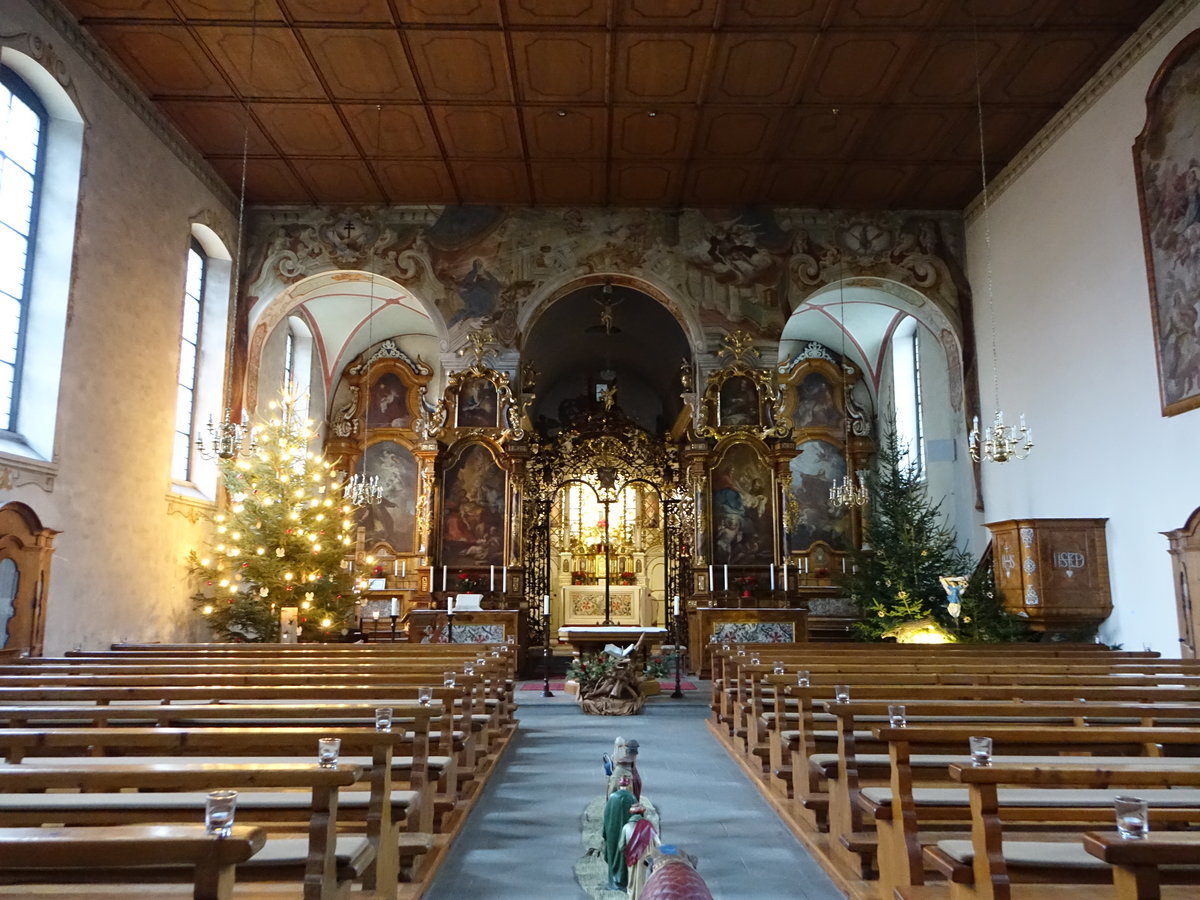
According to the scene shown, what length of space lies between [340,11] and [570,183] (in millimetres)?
4782

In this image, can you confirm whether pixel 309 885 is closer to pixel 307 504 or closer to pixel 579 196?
pixel 307 504

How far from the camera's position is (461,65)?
10.3 metres

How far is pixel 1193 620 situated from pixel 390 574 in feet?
45.3

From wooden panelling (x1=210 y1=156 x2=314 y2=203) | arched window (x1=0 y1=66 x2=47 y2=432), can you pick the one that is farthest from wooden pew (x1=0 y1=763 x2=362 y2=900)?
wooden panelling (x1=210 y1=156 x2=314 y2=203)

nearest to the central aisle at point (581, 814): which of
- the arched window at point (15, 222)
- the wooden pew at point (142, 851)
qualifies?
the wooden pew at point (142, 851)

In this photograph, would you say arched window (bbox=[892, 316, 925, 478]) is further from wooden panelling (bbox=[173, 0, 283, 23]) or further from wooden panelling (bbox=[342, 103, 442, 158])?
wooden panelling (bbox=[173, 0, 283, 23])

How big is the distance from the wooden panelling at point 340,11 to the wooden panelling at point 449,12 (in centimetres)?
23

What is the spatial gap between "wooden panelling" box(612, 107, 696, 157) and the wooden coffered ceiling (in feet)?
0.11

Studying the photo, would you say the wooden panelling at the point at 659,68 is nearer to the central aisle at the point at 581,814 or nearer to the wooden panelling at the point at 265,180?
the wooden panelling at the point at 265,180

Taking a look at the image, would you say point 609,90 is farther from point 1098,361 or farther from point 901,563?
point 901,563

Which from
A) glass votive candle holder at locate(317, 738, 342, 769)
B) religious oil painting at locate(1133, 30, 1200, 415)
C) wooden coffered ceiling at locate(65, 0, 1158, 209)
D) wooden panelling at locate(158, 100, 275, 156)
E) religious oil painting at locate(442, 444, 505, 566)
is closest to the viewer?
glass votive candle holder at locate(317, 738, 342, 769)

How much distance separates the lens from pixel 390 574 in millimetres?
17562

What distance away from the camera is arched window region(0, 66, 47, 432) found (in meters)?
8.57

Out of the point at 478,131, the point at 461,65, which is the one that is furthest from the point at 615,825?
the point at 478,131
